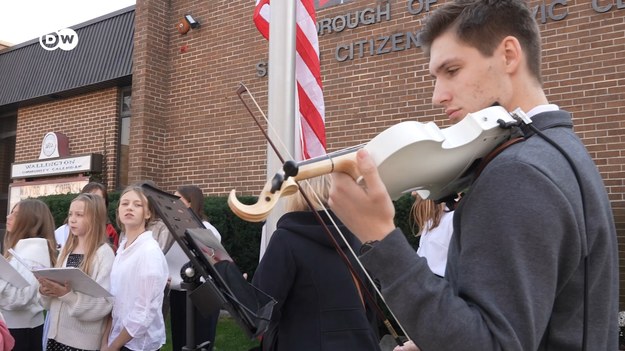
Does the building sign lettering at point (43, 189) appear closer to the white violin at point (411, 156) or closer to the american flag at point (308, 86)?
the american flag at point (308, 86)

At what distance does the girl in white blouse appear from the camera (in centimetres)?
359

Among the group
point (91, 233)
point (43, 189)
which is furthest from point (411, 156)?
point (43, 189)

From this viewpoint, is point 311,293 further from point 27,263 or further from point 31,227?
point 31,227

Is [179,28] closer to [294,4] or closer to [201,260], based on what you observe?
[294,4]

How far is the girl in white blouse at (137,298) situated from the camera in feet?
11.8

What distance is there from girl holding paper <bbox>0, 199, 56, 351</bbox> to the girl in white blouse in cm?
67

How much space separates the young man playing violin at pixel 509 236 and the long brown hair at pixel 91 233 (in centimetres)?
325

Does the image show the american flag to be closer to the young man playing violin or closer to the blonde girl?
the blonde girl

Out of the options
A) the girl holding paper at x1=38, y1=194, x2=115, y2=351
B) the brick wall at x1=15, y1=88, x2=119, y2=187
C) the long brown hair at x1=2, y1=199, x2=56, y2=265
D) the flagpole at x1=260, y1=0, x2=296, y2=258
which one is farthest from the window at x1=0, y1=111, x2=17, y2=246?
the flagpole at x1=260, y1=0, x2=296, y2=258

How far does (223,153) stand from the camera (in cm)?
890

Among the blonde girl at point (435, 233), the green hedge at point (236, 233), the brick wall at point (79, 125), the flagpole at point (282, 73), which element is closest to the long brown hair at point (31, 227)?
the flagpole at point (282, 73)

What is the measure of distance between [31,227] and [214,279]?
2.78 m

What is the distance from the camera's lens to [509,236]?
1050 mm

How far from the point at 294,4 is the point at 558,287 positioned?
3.29 meters
